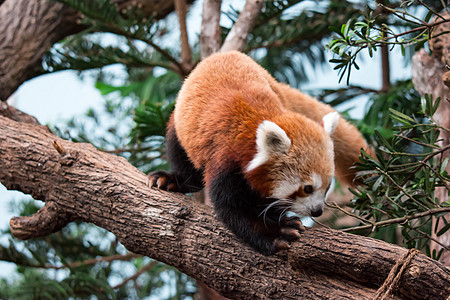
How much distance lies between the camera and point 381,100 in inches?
120

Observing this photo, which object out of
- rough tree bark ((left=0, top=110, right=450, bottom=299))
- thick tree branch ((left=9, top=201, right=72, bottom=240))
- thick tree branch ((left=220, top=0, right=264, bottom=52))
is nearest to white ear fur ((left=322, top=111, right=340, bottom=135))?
rough tree bark ((left=0, top=110, right=450, bottom=299))

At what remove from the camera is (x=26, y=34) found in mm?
2934

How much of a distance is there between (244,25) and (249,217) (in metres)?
1.45

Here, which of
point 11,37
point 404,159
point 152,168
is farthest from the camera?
point 152,168

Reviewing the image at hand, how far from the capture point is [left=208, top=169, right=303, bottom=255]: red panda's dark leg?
150cm

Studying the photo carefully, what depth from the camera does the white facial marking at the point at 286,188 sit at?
1621mm

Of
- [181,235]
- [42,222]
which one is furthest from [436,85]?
[42,222]

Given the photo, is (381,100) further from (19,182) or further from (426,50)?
(19,182)

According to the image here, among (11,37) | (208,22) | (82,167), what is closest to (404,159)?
(82,167)

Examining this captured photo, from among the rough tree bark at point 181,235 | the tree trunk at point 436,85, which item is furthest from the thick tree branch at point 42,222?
the tree trunk at point 436,85

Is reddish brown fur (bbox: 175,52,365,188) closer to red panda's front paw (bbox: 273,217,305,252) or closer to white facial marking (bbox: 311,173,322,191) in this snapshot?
white facial marking (bbox: 311,173,322,191)

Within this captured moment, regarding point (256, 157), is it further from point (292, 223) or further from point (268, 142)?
point (292, 223)

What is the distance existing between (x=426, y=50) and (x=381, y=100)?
2.66 ft

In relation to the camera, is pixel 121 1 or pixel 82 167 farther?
pixel 121 1
